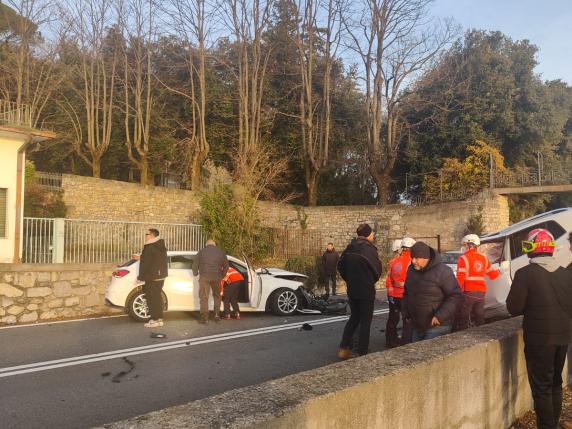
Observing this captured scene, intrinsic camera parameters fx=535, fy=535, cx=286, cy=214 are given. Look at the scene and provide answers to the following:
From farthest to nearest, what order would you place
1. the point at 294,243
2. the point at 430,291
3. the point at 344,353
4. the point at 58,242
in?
1. the point at 294,243
2. the point at 58,242
3. the point at 344,353
4. the point at 430,291

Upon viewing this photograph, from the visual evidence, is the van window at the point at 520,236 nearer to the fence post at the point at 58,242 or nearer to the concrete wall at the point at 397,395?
the concrete wall at the point at 397,395

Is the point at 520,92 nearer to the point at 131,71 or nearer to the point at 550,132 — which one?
the point at 550,132

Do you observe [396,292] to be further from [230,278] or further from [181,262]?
[181,262]

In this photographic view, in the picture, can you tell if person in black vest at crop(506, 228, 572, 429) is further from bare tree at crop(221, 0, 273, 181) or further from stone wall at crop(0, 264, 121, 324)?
bare tree at crop(221, 0, 273, 181)

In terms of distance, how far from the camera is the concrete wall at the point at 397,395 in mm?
2453

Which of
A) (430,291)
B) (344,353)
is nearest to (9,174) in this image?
(344,353)

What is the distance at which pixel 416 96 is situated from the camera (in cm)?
3203

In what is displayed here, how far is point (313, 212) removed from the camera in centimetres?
3030

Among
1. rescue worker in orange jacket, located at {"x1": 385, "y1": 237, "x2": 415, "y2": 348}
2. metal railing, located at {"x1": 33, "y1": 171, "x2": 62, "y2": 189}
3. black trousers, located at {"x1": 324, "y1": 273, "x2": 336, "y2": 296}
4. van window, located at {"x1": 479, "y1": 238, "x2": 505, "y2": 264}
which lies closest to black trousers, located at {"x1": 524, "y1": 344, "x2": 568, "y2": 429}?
rescue worker in orange jacket, located at {"x1": 385, "y1": 237, "x2": 415, "y2": 348}

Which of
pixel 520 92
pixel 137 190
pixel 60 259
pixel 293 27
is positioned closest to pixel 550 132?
pixel 520 92

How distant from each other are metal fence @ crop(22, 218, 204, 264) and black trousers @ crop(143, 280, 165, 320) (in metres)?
3.68

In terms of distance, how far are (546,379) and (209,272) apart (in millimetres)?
7062

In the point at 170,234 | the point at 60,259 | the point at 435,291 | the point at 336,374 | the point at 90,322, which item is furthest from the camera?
the point at 170,234

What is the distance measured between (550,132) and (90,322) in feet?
92.7
